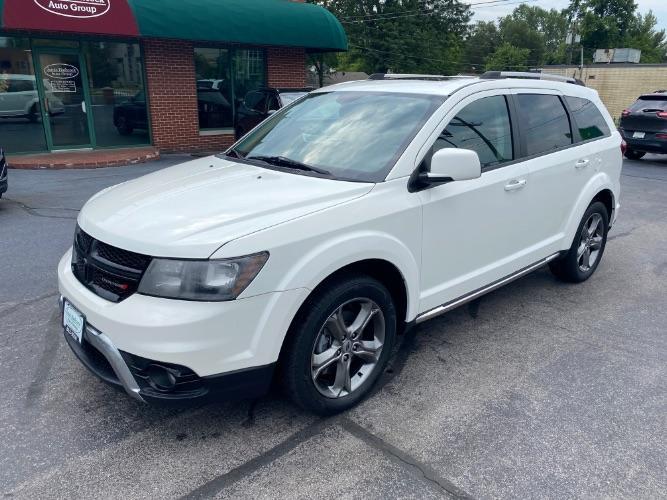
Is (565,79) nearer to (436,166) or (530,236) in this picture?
(530,236)

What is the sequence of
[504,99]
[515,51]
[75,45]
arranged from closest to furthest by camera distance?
[504,99], [75,45], [515,51]

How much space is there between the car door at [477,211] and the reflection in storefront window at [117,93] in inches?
444

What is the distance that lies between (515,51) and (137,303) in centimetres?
8160

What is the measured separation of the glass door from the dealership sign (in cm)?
136

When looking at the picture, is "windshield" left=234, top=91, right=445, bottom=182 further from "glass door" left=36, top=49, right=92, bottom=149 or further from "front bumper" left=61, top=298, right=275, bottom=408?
"glass door" left=36, top=49, right=92, bottom=149

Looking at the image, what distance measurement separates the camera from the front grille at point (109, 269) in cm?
256

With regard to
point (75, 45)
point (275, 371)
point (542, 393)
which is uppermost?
point (75, 45)

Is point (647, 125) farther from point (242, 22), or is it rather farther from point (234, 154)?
point (234, 154)

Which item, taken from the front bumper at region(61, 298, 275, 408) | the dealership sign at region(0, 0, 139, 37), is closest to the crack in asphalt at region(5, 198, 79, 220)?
the dealership sign at region(0, 0, 139, 37)

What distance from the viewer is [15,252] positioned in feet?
18.9

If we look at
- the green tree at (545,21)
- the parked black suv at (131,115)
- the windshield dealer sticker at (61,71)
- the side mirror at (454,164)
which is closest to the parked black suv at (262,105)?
the parked black suv at (131,115)

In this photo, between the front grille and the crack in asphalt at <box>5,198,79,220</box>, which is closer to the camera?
the front grille

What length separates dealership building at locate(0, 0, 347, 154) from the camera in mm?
11375

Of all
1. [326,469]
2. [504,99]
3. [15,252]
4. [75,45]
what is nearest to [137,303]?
[326,469]
